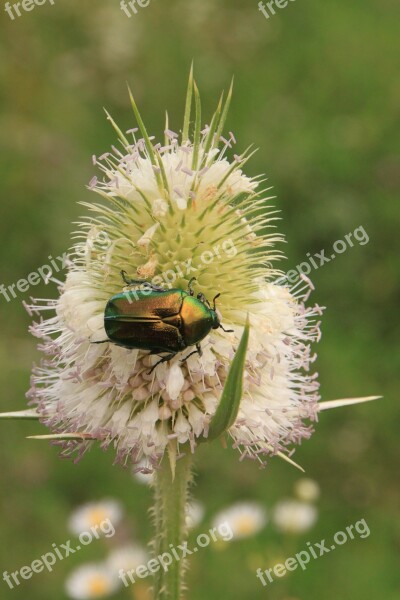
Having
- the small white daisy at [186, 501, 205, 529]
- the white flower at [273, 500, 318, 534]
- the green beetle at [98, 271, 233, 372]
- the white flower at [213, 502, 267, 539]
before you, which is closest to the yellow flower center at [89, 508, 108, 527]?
the small white daisy at [186, 501, 205, 529]

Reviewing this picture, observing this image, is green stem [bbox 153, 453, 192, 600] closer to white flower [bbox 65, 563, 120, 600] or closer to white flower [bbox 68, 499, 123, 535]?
white flower [bbox 65, 563, 120, 600]

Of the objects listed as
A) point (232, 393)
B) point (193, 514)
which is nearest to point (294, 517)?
point (193, 514)

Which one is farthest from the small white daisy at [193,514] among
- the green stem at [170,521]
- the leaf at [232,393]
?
the leaf at [232,393]

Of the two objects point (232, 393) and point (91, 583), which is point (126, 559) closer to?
point (91, 583)

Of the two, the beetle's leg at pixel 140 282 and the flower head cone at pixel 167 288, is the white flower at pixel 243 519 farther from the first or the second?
the beetle's leg at pixel 140 282

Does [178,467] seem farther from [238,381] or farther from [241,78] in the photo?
[241,78]

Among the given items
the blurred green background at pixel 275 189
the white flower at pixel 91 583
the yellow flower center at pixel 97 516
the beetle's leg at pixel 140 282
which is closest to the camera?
the beetle's leg at pixel 140 282
